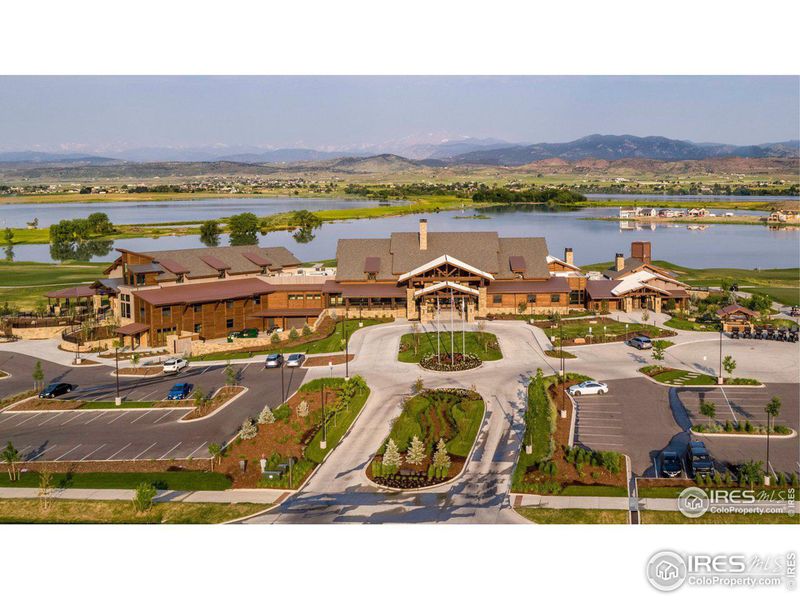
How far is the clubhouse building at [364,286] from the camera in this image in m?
49.9

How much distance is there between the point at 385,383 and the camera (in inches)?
1452

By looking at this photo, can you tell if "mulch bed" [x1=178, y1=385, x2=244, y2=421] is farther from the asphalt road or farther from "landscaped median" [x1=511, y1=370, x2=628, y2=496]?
"landscaped median" [x1=511, y1=370, x2=628, y2=496]

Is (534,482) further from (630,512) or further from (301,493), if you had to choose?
(301,493)

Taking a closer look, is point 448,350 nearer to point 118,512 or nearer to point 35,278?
point 118,512

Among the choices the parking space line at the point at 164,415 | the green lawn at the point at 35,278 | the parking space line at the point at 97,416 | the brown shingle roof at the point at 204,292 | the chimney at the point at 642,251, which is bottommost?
the parking space line at the point at 97,416

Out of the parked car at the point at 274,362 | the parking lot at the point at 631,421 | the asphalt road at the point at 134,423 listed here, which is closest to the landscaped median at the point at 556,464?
the parking lot at the point at 631,421

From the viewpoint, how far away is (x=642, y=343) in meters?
42.7

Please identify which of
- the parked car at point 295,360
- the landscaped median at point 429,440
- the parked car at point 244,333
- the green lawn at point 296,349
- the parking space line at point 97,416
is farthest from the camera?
the parked car at point 244,333

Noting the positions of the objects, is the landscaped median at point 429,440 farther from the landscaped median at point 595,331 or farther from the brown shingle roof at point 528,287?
the brown shingle roof at point 528,287

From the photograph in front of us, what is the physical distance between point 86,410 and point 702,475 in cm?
2758

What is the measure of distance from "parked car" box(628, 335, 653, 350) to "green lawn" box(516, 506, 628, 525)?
881 inches

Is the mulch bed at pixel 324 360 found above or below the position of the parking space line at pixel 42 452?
above

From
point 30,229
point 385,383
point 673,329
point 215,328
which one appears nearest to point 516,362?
point 385,383

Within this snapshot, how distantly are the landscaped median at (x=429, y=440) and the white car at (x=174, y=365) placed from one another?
15.0m
